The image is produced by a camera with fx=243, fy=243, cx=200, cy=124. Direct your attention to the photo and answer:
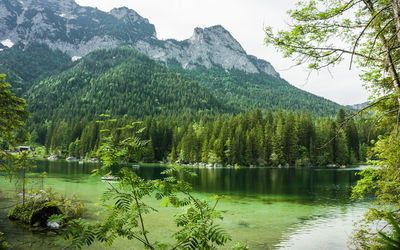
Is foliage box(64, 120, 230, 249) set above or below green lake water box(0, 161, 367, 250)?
above

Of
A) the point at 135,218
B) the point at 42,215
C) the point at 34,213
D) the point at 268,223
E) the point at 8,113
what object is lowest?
the point at 268,223

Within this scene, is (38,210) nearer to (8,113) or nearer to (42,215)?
(42,215)

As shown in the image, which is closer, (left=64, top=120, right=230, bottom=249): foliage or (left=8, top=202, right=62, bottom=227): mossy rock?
(left=64, top=120, right=230, bottom=249): foliage

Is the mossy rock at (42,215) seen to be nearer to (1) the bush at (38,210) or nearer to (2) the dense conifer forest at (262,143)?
(1) the bush at (38,210)

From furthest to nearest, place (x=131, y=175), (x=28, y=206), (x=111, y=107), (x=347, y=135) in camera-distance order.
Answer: (x=111, y=107)
(x=347, y=135)
(x=28, y=206)
(x=131, y=175)

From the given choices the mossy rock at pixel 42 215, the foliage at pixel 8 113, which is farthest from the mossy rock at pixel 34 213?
the foliage at pixel 8 113

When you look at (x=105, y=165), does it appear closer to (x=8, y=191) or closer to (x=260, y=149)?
(x=8, y=191)

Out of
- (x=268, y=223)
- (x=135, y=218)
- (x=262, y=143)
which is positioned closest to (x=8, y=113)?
(x=135, y=218)

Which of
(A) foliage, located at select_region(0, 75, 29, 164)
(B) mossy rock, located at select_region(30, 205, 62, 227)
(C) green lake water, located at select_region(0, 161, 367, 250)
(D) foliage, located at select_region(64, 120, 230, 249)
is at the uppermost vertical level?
(A) foliage, located at select_region(0, 75, 29, 164)

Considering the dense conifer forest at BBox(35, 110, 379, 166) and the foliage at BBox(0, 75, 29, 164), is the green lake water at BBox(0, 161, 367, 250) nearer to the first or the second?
the foliage at BBox(0, 75, 29, 164)

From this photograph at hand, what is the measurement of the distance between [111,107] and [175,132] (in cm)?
8629

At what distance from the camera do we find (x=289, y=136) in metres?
87.1

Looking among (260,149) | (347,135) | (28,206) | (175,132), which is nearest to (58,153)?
(175,132)

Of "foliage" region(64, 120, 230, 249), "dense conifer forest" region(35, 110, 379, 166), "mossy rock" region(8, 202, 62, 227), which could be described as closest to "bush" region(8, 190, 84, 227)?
"mossy rock" region(8, 202, 62, 227)
